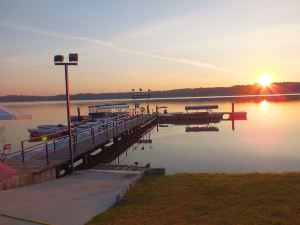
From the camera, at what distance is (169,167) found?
65.2 feet

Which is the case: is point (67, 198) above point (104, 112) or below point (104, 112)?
below

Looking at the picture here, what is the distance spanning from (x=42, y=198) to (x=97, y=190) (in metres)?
1.63

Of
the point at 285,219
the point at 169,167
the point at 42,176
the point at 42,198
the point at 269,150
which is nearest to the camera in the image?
the point at 285,219

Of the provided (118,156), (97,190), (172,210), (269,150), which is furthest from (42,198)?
(269,150)

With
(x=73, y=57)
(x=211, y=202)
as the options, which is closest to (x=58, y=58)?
(x=73, y=57)

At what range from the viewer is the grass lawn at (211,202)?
7656 mm

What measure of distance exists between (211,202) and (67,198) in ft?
13.0

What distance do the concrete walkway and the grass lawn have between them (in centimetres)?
53

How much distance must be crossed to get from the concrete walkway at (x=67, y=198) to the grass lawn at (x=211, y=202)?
532 millimetres

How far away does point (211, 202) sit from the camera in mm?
8812

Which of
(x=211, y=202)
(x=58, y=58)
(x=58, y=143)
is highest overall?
(x=58, y=58)

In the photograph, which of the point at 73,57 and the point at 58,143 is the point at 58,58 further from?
Result: the point at 58,143

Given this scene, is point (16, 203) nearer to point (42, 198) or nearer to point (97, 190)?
point (42, 198)

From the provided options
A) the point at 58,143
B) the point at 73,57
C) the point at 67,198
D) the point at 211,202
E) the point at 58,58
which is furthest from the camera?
the point at 58,143
